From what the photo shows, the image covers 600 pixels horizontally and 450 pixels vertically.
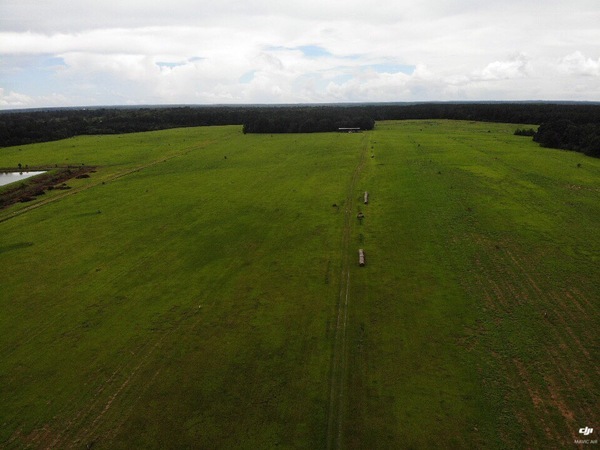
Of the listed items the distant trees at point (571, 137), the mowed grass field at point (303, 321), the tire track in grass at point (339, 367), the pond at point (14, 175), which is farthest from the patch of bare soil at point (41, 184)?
the distant trees at point (571, 137)

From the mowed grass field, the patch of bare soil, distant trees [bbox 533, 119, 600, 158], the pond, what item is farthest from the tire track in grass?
distant trees [bbox 533, 119, 600, 158]

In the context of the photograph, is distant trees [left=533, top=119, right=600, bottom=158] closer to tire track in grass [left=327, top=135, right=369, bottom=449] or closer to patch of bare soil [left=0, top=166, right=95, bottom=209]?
tire track in grass [left=327, top=135, right=369, bottom=449]

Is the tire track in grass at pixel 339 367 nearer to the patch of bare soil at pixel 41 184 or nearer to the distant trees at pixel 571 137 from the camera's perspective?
the patch of bare soil at pixel 41 184

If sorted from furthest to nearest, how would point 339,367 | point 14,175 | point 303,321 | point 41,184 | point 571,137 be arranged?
point 571,137
point 14,175
point 41,184
point 303,321
point 339,367

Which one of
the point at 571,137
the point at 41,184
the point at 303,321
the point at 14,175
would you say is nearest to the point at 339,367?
the point at 303,321

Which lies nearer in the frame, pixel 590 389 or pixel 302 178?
pixel 590 389

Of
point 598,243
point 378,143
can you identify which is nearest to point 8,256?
point 598,243

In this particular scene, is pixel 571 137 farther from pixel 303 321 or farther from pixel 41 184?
pixel 41 184

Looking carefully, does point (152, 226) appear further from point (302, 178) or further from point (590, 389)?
point (590, 389)
